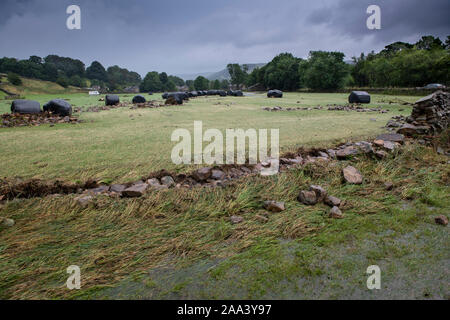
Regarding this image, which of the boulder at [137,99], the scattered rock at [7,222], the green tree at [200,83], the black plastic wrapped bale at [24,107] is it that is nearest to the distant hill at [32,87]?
the boulder at [137,99]

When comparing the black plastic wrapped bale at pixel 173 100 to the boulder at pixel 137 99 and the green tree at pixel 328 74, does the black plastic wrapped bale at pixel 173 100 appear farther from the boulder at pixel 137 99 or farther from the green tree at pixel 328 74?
the green tree at pixel 328 74

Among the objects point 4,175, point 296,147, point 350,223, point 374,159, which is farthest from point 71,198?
point 374,159

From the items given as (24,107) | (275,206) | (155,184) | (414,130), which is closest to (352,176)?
(275,206)

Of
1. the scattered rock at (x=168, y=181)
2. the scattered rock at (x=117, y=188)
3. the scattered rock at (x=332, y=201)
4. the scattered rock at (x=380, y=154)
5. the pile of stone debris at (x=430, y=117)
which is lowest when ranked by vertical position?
the scattered rock at (x=332, y=201)

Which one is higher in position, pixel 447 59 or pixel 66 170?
pixel 447 59

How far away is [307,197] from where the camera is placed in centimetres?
265

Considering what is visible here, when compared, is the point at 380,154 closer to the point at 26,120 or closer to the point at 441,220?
the point at 441,220

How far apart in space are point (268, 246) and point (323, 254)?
0.41 meters

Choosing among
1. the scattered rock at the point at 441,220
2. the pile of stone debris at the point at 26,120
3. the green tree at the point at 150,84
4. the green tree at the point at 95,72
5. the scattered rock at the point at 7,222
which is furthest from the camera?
the green tree at the point at 95,72

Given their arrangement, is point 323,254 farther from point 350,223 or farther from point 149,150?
point 149,150

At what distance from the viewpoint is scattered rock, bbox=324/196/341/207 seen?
255cm

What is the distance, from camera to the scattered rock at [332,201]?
8.37 ft

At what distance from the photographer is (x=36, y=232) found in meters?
2.05

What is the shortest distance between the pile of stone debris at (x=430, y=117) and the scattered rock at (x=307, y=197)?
12.7ft
